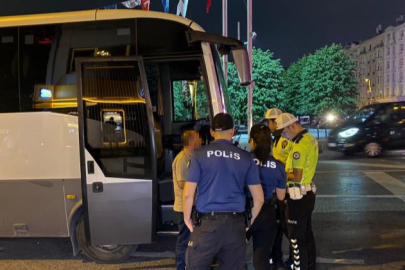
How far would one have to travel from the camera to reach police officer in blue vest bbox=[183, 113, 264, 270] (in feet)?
9.25

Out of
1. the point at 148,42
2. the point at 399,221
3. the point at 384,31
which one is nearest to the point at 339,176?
the point at 399,221

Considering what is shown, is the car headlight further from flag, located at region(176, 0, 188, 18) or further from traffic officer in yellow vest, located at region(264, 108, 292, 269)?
traffic officer in yellow vest, located at region(264, 108, 292, 269)

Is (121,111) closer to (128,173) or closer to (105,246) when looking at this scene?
(128,173)

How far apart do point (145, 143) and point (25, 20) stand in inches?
90.2

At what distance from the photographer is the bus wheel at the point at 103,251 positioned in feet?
15.4

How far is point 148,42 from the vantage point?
4602 mm

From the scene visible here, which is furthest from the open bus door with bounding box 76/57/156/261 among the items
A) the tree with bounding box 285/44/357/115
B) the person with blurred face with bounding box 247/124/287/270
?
the tree with bounding box 285/44/357/115

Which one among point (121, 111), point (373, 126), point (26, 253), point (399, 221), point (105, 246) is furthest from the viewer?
point (373, 126)

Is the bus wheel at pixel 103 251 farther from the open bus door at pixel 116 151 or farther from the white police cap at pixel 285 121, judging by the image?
the white police cap at pixel 285 121

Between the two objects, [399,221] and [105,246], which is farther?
[399,221]

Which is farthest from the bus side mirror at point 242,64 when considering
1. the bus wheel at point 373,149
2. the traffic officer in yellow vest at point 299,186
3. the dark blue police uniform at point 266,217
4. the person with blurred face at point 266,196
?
the bus wheel at point 373,149

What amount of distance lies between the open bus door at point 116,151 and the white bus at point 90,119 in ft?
0.04

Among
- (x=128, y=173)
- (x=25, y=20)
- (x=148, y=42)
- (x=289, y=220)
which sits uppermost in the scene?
(x=25, y=20)

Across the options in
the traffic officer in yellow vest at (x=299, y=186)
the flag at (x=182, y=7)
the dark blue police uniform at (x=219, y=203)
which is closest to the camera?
the dark blue police uniform at (x=219, y=203)
